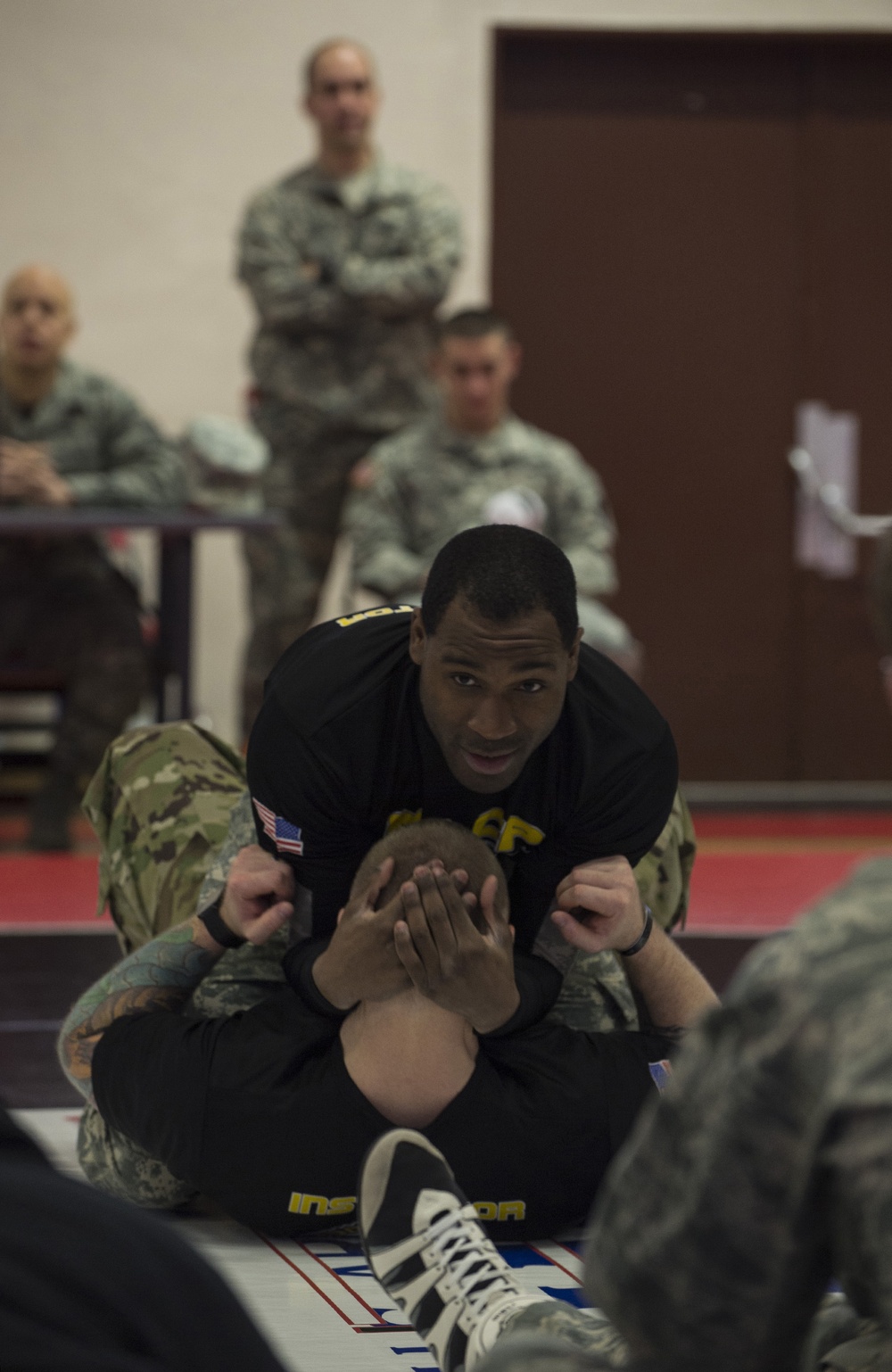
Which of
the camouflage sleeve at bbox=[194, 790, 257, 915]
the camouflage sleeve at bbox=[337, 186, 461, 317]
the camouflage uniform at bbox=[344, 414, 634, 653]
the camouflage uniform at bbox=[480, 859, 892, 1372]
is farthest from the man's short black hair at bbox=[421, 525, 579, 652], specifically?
the camouflage sleeve at bbox=[337, 186, 461, 317]

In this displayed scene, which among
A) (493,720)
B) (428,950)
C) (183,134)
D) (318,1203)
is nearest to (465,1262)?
(428,950)

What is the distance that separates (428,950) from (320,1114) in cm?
27

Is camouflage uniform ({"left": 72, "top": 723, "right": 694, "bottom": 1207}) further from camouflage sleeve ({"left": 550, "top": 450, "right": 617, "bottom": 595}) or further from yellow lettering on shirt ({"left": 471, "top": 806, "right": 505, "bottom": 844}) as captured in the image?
camouflage sleeve ({"left": 550, "top": 450, "right": 617, "bottom": 595})

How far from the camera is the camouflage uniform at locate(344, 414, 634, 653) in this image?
223 inches

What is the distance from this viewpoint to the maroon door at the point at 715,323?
7.17m

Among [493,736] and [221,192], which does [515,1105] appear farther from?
[221,192]

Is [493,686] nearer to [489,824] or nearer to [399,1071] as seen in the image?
[489,824]

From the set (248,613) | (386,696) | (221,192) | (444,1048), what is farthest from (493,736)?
(221,192)

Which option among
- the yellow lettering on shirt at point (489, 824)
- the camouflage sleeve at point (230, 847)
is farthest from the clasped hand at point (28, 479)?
the yellow lettering on shirt at point (489, 824)

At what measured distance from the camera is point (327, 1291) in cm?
226

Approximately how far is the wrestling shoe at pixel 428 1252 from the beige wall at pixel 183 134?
5.25m

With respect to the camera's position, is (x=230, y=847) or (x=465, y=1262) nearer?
(x=465, y=1262)

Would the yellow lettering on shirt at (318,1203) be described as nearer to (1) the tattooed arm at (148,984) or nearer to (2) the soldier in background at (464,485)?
(1) the tattooed arm at (148,984)

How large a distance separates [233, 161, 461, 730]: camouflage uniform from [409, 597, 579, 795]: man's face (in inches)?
154
